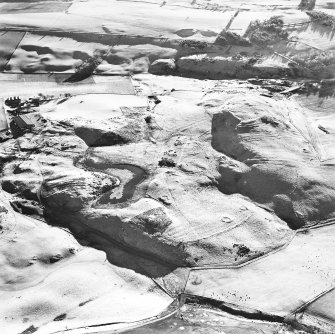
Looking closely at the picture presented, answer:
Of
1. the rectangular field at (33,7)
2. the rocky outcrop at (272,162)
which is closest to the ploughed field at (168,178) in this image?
the rocky outcrop at (272,162)

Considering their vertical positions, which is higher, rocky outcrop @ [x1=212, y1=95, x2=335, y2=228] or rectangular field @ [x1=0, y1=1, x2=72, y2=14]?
rectangular field @ [x1=0, y1=1, x2=72, y2=14]

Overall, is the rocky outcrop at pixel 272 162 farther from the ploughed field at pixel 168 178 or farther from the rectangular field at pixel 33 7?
the rectangular field at pixel 33 7

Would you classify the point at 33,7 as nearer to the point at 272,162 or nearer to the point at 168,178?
the point at 168,178

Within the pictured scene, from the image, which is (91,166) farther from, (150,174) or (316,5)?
(316,5)

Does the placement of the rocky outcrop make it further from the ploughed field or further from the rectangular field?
the rectangular field

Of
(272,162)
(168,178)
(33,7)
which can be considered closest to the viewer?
(168,178)

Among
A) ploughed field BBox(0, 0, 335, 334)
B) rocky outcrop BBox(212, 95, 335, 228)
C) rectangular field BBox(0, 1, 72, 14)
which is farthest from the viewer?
rectangular field BBox(0, 1, 72, 14)

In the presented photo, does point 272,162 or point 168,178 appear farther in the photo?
point 272,162

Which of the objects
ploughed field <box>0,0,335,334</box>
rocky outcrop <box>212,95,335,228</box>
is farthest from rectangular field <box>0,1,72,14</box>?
rocky outcrop <box>212,95,335,228</box>

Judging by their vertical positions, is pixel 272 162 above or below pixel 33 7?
below

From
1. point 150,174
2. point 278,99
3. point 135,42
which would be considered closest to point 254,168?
point 150,174

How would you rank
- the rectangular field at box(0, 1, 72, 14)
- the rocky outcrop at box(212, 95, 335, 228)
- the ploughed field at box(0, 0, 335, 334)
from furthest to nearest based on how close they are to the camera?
the rectangular field at box(0, 1, 72, 14), the rocky outcrop at box(212, 95, 335, 228), the ploughed field at box(0, 0, 335, 334)

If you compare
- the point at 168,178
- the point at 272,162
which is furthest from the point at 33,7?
the point at 272,162
